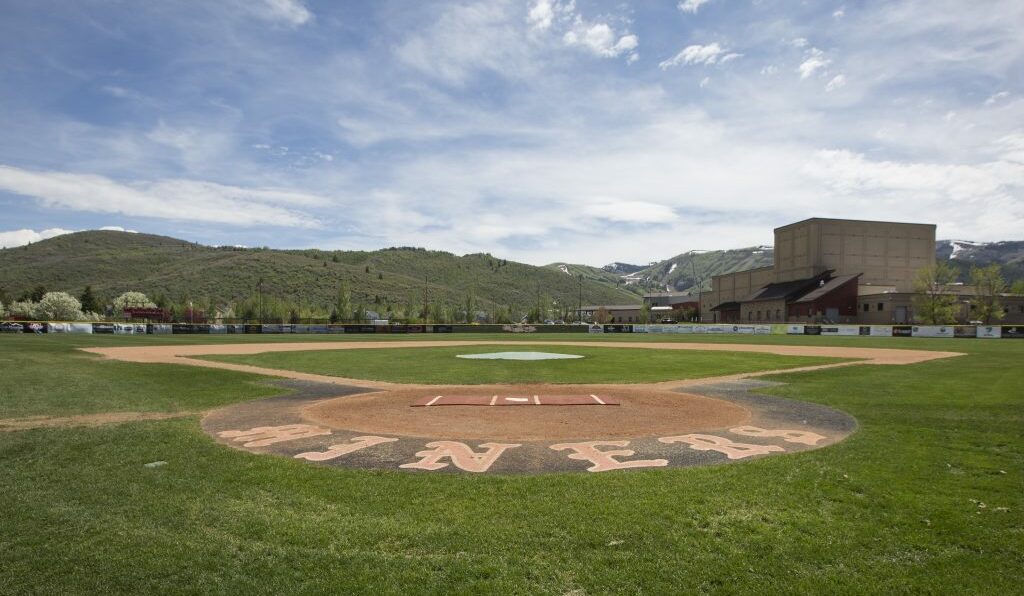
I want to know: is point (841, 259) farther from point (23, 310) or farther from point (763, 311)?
point (23, 310)

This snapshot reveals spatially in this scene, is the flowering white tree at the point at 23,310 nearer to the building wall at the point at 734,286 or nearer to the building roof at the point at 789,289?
the building wall at the point at 734,286

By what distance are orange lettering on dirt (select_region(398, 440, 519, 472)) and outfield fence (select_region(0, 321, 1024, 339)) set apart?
66.0 metres

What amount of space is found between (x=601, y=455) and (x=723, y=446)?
7.98ft

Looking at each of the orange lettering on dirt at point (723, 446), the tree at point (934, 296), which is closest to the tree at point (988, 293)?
the tree at point (934, 296)

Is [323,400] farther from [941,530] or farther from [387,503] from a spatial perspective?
[941,530]

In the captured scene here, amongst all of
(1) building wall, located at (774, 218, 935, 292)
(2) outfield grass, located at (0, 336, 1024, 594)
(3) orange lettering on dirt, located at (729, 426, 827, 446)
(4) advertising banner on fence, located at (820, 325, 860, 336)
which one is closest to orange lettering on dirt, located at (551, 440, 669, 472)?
(2) outfield grass, located at (0, 336, 1024, 594)

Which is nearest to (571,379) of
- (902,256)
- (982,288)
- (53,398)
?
(53,398)

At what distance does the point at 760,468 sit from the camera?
27.5ft

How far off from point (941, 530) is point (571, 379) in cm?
1605

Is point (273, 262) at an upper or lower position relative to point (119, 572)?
upper

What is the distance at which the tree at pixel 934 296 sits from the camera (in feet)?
253

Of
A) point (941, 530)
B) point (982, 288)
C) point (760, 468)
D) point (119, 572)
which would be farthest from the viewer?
point (982, 288)

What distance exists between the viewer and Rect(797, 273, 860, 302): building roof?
85688 mm

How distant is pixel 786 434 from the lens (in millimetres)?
11117
